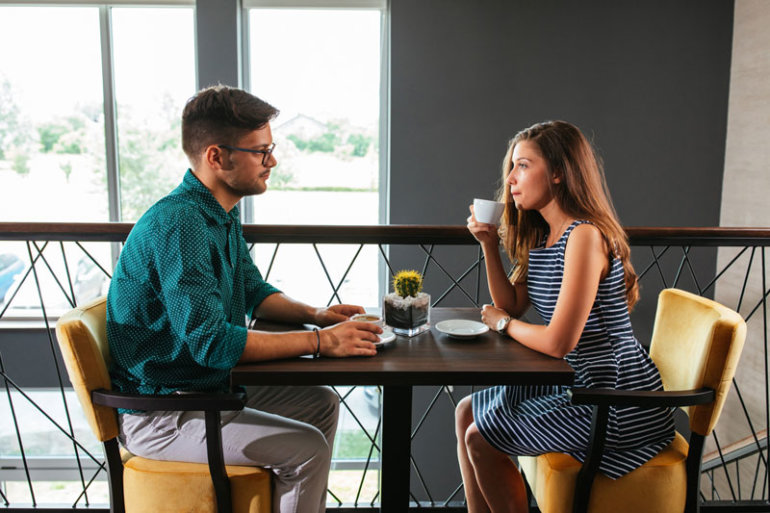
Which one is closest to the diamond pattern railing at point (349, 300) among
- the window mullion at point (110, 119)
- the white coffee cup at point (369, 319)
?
the window mullion at point (110, 119)

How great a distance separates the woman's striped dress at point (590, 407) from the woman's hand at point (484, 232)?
0.61 ft

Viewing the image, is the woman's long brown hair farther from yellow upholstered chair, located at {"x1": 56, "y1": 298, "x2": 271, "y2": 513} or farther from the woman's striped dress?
yellow upholstered chair, located at {"x1": 56, "y1": 298, "x2": 271, "y2": 513}

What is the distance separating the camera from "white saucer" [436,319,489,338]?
1.54 m

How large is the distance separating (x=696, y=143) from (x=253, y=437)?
488 cm

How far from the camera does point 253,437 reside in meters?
1.43

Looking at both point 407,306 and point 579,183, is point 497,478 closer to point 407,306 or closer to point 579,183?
point 407,306

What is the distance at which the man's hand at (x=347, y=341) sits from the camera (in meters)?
1.40

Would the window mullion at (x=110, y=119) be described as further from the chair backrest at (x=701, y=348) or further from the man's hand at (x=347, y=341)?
the chair backrest at (x=701, y=348)

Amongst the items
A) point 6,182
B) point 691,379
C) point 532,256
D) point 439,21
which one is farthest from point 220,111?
point 6,182

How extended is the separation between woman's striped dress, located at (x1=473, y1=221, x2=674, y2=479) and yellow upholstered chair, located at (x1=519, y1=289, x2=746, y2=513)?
0.04m

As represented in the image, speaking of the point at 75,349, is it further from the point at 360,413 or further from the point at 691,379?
the point at 360,413

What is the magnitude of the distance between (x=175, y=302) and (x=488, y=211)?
886 millimetres

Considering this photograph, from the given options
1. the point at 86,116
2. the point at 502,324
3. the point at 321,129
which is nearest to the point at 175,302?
the point at 502,324

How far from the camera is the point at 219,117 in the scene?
1.53 metres
